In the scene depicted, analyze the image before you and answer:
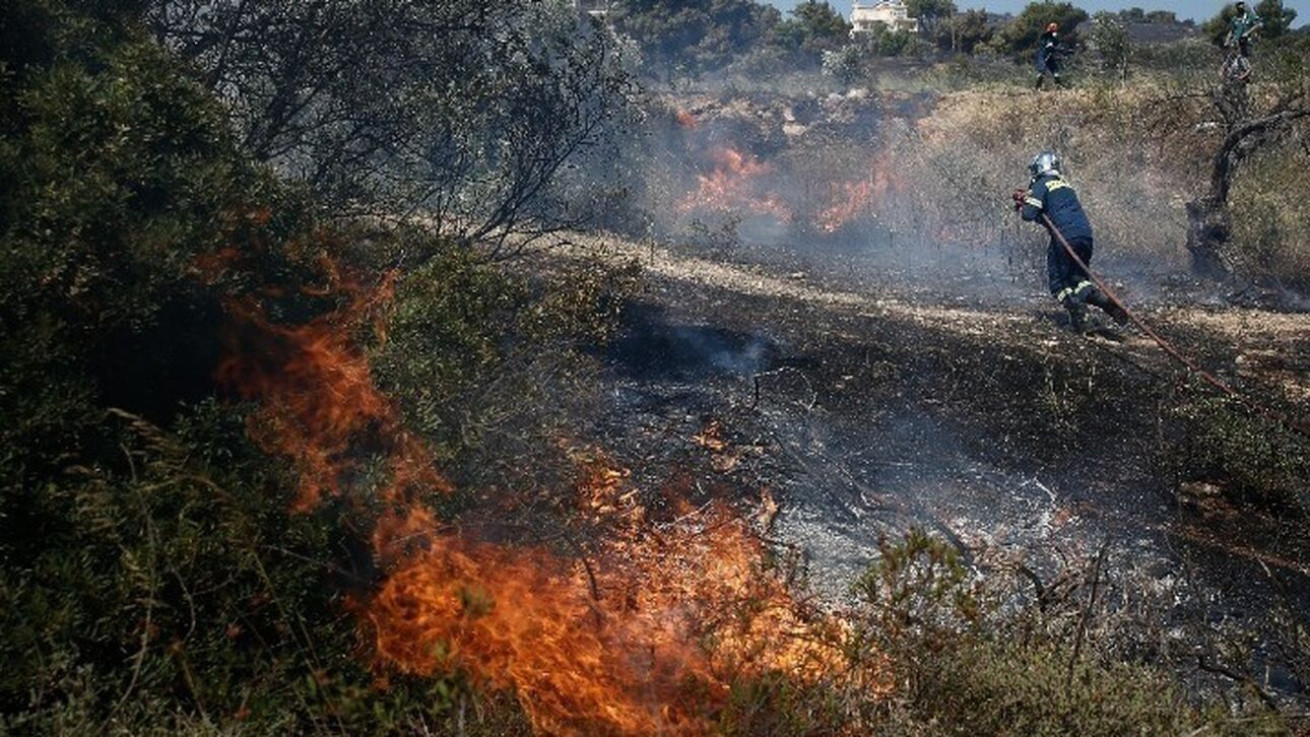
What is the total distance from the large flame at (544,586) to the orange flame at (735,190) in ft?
45.3

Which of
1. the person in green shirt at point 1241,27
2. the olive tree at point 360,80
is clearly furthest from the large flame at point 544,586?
the person in green shirt at point 1241,27

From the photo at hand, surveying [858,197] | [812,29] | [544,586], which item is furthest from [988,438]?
[812,29]

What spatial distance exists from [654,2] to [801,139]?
24789 millimetres

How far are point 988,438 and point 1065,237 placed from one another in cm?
368

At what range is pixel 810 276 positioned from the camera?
13305 mm

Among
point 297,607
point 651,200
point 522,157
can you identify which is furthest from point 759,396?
point 651,200

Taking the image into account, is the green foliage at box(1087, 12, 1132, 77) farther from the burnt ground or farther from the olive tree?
the olive tree

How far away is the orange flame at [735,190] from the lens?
A: 19.4 metres

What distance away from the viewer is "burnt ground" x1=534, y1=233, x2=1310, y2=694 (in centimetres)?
529

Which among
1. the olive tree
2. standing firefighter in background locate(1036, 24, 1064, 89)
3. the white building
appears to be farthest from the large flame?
the white building

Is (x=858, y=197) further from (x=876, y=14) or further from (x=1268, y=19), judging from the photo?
(x=876, y=14)

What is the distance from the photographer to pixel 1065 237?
9.81 metres

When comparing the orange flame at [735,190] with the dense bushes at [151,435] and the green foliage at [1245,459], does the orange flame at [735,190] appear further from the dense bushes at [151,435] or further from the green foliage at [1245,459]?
the dense bushes at [151,435]

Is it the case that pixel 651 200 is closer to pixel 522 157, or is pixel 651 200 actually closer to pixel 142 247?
pixel 522 157
